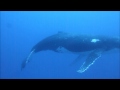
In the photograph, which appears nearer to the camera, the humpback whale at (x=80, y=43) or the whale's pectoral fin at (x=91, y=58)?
the whale's pectoral fin at (x=91, y=58)

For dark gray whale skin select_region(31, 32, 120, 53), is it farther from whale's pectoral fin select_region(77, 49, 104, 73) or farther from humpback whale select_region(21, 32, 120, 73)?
whale's pectoral fin select_region(77, 49, 104, 73)

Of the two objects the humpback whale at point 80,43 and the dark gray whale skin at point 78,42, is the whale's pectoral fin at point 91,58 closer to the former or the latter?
the humpback whale at point 80,43

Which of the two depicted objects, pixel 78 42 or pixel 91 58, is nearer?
pixel 91 58

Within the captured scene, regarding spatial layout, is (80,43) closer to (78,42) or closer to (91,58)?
(78,42)

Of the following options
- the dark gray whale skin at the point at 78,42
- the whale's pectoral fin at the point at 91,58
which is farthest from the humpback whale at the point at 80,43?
the whale's pectoral fin at the point at 91,58

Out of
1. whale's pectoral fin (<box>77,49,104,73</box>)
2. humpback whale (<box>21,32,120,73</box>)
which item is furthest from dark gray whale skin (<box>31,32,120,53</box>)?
whale's pectoral fin (<box>77,49,104,73</box>)

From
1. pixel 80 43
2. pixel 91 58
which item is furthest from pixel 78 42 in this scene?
pixel 91 58

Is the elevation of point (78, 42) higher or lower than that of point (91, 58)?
higher

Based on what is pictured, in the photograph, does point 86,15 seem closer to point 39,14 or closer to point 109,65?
point 39,14

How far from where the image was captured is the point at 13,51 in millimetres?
34188
